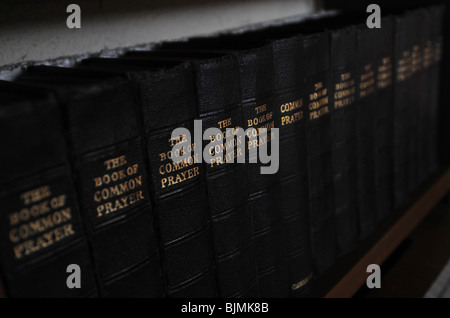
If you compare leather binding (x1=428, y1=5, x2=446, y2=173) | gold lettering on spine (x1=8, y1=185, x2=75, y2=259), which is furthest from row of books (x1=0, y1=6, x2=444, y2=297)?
leather binding (x1=428, y1=5, x2=446, y2=173)

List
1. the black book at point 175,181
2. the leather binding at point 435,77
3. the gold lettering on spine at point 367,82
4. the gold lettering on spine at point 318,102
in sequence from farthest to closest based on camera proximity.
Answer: the leather binding at point 435,77, the gold lettering on spine at point 367,82, the gold lettering on spine at point 318,102, the black book at point 175,181

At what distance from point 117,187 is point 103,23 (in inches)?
15.7

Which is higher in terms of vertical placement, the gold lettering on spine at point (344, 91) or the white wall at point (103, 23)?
the white wall at point (103, 23)

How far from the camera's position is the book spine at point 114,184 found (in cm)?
40

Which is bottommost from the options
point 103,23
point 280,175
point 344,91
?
point 280,175

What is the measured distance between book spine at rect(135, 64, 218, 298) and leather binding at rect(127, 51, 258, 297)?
0.01 meters

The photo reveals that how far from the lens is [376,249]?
0.84m

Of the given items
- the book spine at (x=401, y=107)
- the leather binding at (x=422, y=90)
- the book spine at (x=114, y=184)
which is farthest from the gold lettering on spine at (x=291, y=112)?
the leather binding at (x=422, y=90)

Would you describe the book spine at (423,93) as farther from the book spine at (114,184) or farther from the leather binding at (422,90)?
the book spine at (114,184)

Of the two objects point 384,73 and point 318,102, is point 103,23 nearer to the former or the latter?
point 318,102

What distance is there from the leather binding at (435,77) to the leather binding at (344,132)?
0.40 metres
